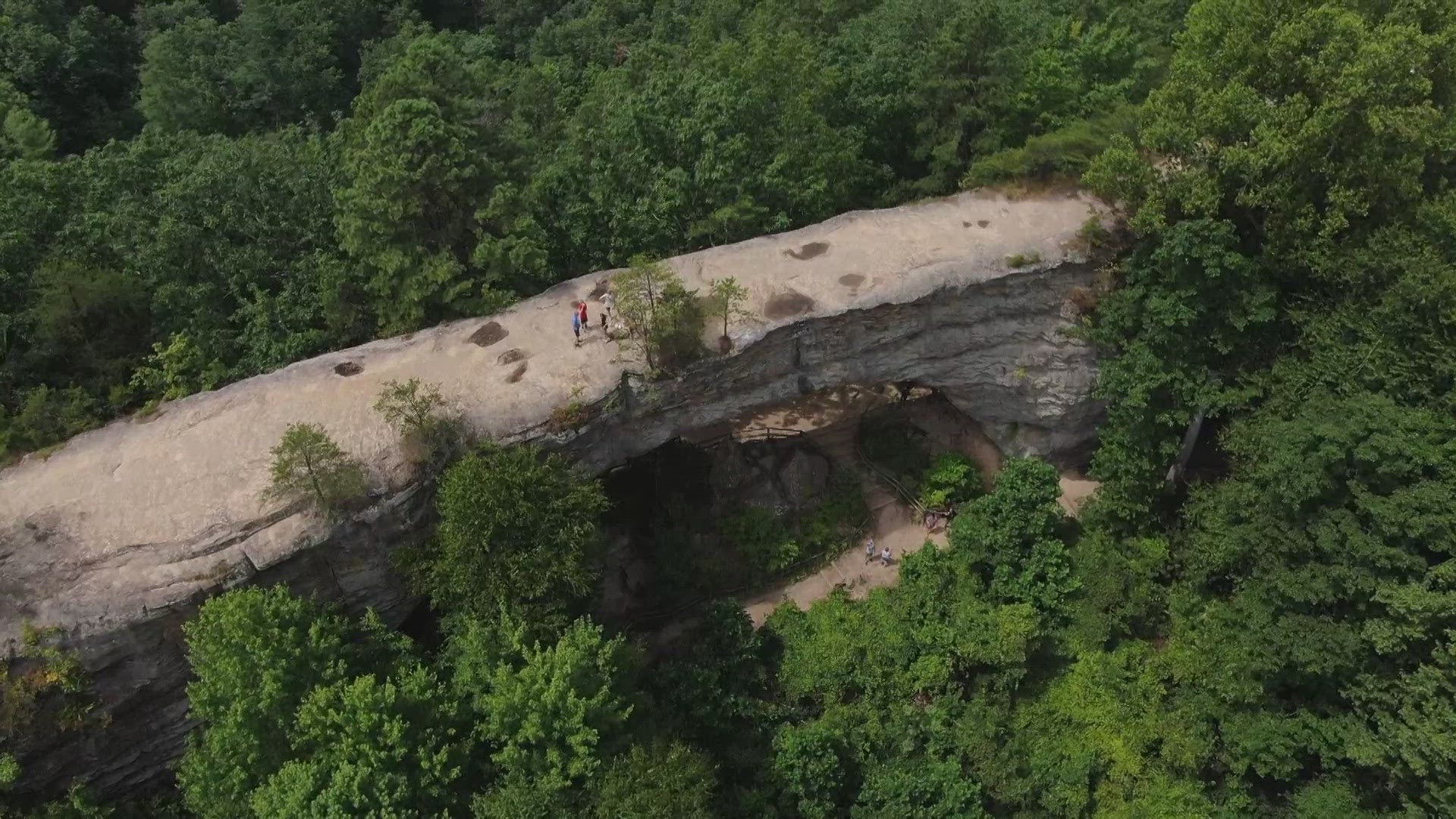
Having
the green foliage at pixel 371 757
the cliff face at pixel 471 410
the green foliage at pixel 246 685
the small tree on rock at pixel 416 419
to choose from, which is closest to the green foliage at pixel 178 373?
the cliff face at pixel 471 410

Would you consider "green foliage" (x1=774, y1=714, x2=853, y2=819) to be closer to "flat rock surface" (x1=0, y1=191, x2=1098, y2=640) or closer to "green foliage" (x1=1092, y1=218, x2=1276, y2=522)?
"flat rock surface" (x1=0, y1=191, x2=1098, y2=640)

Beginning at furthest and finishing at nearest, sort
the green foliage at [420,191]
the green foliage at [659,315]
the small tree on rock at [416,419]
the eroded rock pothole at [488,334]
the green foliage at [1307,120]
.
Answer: the eroded rock pothole at [488,334] → the green foliage at [420,191] → the green foliage at [659,315] → the small tree on rock at [416,419] → the green foliage at [1307,120]

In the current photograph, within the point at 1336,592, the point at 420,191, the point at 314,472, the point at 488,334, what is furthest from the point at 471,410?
the point at 1336,592

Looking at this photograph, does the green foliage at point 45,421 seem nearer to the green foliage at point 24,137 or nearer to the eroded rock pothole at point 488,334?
the eroded rock pothole at point 488,334

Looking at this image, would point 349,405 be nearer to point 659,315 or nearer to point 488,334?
point 488,334

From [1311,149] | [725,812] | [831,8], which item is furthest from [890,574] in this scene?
[831,8]

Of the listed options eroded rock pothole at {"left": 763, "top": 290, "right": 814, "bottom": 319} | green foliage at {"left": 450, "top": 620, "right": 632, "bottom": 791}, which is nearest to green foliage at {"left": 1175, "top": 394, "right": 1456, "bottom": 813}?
eroded rock pothole at {"left": 763, "top": 290, "right": 814, "bottom": 319}

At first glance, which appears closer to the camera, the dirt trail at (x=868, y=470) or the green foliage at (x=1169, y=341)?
the green foliage at (x=1169, y=341)

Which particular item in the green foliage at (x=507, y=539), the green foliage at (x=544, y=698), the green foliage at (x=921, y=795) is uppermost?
Answer: the green foliage at (x=507, y=539)
